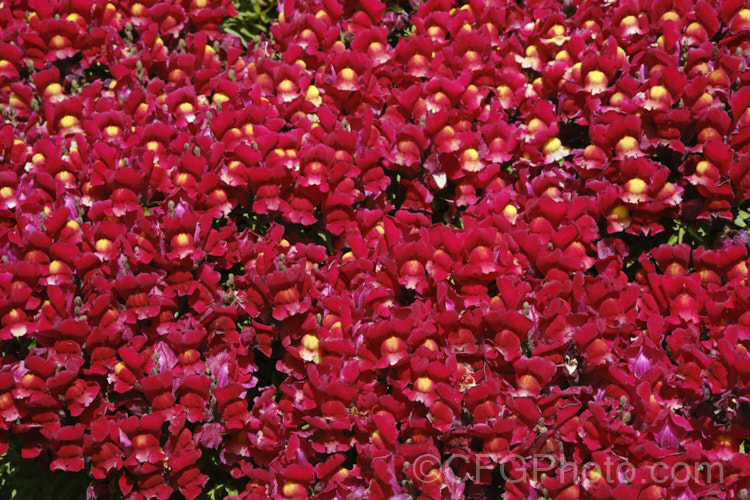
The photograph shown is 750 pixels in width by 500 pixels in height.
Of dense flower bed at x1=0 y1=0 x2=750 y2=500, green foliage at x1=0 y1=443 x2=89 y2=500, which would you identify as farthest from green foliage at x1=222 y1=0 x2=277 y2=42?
green foliage at x1=0 y1=443 x2=89 y2=500

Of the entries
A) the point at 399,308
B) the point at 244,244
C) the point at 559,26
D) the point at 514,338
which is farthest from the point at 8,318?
the point at 559,26

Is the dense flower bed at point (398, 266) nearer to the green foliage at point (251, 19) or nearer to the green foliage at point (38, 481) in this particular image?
the green foliage at point (38, 481)

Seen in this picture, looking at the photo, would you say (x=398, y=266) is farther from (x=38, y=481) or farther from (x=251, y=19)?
(x=251, y=19)

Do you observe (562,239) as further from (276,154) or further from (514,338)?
(276,154)

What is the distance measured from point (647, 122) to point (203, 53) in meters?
1.81

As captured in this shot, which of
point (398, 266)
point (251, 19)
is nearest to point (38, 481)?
point (398, 266)

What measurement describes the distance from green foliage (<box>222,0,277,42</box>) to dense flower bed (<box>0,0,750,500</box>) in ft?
2.27

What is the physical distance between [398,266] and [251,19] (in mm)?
1923

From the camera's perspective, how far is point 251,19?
412 centimetres

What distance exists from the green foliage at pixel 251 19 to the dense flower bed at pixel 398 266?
69 cm

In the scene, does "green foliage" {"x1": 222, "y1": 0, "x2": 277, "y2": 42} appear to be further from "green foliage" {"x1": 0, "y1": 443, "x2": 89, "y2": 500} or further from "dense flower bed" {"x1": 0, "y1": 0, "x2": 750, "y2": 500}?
"green foliage" {"x1": 0, "y1": 443, "x2": 89, "y2": 500}

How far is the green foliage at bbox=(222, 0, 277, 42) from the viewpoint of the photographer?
13.4ft

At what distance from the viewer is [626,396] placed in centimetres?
247

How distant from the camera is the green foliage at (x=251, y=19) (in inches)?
161
